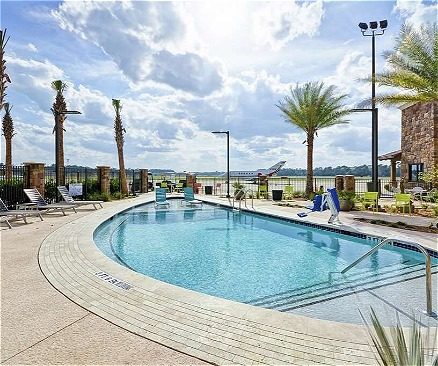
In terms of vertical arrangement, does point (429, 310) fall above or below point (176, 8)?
below

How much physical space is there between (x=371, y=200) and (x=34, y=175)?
46.4 feet

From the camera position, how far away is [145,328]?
335 cm

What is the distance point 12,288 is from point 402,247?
25.6 ft

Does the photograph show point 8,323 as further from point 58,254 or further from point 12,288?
point 58,254

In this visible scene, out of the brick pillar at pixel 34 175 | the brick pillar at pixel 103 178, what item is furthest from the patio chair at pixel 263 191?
the brick pillar at pixel 34 175

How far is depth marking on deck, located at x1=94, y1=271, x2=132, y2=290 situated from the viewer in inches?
181

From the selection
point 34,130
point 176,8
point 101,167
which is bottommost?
point 101,167

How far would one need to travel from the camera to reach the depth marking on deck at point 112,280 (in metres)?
4.61

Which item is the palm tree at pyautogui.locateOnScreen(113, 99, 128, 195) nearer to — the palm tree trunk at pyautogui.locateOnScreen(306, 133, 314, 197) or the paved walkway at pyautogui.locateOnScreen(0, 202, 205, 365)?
the palm tree trunk at pyautogui.locateOnScreen(306, 133, 314, 197)

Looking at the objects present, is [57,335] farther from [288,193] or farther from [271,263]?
[288,193]

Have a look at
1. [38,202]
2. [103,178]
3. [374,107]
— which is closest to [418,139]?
[374,107]

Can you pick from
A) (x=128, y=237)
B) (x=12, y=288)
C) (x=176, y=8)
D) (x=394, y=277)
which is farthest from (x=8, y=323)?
(x=176, y=8)

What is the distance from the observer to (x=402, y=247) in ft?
26.1

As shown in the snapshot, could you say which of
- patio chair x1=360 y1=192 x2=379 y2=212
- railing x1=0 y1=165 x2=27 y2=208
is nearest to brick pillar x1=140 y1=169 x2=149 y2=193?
railing x1=0 y1=165 x2=27 y2=208
